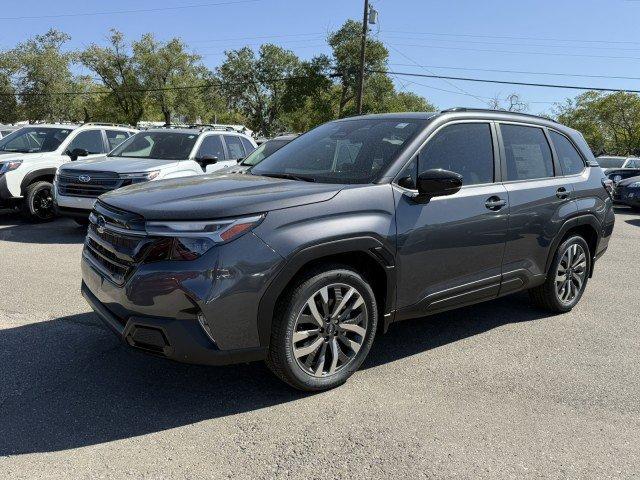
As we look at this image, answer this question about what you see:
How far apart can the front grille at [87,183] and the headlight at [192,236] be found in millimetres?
5692

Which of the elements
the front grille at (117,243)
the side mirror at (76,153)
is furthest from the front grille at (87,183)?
the front grille at (117,243)

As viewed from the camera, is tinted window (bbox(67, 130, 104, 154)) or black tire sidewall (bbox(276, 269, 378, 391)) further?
tinted window (bbox(67, 130, 104, 154))

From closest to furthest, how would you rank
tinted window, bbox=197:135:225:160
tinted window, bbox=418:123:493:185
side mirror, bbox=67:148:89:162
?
1. tinted window, bbox=418:123:493:185
2. tinted window, bbox=197:135:225:160
3. side mirror, bbox=67:148:89:162

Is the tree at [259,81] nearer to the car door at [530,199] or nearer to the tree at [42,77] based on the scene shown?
the tree at [42,77]

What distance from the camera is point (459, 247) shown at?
4078mm

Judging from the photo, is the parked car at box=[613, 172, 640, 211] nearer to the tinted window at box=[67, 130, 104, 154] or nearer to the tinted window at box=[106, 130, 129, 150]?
the tinted window at box=[106, 130, 129, 150]

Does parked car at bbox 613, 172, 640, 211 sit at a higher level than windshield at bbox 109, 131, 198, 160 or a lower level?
lower

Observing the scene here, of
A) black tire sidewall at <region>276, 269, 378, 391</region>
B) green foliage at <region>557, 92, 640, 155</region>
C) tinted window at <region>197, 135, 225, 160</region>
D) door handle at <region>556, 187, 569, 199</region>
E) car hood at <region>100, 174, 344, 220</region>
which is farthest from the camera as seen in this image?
green foliage at <region>557, 92, 640, 155</region>

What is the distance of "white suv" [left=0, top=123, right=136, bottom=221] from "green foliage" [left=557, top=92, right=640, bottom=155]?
65.5 m

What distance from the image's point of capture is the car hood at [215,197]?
125 inches

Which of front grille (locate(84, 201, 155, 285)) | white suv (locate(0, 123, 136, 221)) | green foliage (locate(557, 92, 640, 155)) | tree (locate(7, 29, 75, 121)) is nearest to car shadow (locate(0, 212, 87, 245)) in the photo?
white suv (locate(0, 123, 136, 221))

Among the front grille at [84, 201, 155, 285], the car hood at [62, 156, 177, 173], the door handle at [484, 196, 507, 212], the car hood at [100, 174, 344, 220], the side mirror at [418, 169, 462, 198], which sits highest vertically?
the side mirror at [418, 169, 462, 198]

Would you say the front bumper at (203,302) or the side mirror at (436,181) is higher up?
the side mirror at (436,181)

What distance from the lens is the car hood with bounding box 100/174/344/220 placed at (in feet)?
10.4
